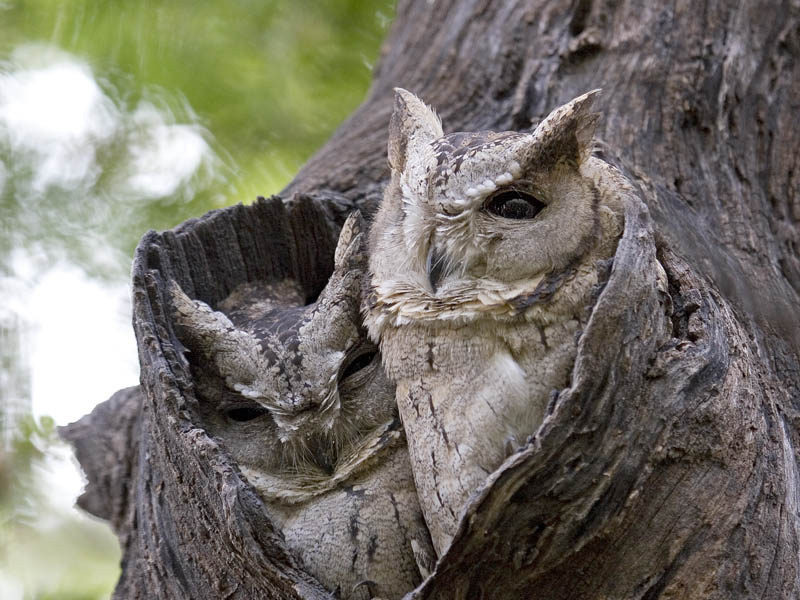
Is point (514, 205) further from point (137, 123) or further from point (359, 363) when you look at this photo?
point (137, 123)

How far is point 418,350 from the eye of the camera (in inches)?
65.2

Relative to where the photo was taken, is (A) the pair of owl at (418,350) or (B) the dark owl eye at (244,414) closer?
(A) the pair of owl at (418,350)

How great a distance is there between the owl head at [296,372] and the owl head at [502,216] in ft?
0.75

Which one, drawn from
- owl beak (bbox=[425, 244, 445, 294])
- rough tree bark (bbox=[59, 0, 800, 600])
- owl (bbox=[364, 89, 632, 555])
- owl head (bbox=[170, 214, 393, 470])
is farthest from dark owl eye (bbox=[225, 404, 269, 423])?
owl beak (bbox=[425, 244, 445, 294])

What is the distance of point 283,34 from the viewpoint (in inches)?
142

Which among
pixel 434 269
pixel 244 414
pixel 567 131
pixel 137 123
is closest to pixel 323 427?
pixel 244 414

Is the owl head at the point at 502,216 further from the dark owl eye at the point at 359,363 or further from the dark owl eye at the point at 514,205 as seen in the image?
the dark owl eye at the point at 359,363

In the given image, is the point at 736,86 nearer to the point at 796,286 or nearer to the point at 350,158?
the point at 796,286

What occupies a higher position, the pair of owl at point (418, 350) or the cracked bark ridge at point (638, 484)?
the pair of owl at point (418, 350)

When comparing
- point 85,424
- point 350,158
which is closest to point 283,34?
point 350,158

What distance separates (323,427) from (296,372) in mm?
135

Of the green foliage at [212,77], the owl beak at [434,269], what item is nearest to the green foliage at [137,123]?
the green foliage at [212,77]

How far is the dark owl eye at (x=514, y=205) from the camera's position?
5.27ft

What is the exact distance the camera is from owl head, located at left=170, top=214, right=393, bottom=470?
1820 millimetres
